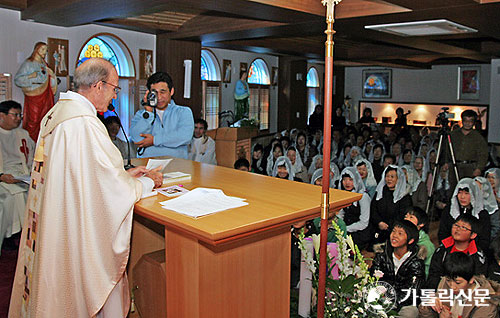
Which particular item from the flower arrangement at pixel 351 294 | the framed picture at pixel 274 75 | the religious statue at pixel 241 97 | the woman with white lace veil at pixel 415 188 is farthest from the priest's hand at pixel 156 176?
the framed picture at pixel 274 75

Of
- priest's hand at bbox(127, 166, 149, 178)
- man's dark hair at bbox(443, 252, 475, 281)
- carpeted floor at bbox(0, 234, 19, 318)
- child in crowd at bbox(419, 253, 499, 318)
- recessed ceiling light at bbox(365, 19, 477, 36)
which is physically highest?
recessed ceiling light at bbox(365, 19, 477, 36)

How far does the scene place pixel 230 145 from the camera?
343 inches

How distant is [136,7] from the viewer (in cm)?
566

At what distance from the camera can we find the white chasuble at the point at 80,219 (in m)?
2.49

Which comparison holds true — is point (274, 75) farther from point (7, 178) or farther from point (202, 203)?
point (202, 203)

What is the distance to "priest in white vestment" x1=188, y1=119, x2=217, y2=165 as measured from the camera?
7.86 metres

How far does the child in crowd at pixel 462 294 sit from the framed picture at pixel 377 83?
14.6 metres

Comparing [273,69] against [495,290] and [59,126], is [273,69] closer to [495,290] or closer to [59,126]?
[495,290]

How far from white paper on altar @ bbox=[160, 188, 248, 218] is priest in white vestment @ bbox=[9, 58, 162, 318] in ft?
0.74

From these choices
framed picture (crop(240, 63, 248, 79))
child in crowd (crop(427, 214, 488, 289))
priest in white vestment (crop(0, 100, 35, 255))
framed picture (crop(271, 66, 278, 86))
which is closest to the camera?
child in crowd (crop(427, 214, 488, 289))

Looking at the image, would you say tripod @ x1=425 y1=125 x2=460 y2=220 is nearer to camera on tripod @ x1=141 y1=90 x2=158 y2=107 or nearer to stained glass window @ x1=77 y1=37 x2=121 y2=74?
camera on tripod @ x1=141 y1=90 x2=158 y2=107

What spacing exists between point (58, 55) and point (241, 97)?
17.2 ft

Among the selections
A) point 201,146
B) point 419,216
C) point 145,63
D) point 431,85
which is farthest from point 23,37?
point 431,85

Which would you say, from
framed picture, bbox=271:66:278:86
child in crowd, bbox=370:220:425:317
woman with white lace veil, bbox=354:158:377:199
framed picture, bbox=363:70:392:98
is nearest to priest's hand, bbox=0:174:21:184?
child in crowd, bbox=370:220:425:317
